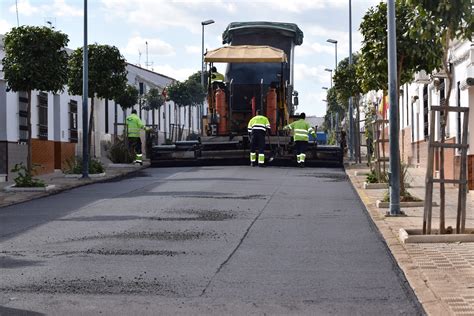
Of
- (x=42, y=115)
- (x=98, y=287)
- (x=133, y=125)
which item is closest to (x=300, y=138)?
(x=133, y=125)

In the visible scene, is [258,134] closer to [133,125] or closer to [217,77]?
[217,77]

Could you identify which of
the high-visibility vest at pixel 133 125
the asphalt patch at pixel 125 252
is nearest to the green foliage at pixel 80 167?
the high-visibility vest at pixel 133 125

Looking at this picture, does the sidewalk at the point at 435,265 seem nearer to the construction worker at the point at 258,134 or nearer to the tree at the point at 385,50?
the tree at the point at 385,50

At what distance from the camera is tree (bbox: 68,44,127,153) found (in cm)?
2752

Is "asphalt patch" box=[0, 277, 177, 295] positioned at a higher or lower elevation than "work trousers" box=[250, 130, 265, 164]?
lower

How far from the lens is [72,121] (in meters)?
33.8

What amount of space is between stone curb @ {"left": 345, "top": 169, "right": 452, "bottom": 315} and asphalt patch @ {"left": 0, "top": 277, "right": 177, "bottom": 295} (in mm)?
2122

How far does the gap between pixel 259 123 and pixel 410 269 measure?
17231 millimetres

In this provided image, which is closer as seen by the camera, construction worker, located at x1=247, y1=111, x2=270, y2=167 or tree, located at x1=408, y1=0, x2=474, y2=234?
tree, located at x1=408, y1=0, x2=474, y2=234

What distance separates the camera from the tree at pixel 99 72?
27.5 m

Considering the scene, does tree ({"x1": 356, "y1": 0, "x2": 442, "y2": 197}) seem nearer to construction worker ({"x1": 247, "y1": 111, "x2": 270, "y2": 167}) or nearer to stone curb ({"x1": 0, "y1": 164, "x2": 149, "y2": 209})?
stone curb ({"x1": 0, "y1": 164, "x2": 149, "y2": 209})

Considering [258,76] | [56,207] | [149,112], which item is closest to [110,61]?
[258,76]

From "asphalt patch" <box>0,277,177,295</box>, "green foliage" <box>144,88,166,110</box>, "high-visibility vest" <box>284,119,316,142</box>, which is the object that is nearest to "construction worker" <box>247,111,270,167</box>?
"high-visibility vest" <box>284,119,316,142</box>

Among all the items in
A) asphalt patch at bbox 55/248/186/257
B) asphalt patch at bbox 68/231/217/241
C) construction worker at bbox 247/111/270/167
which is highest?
construction worker at bbox 247/111/270/167
